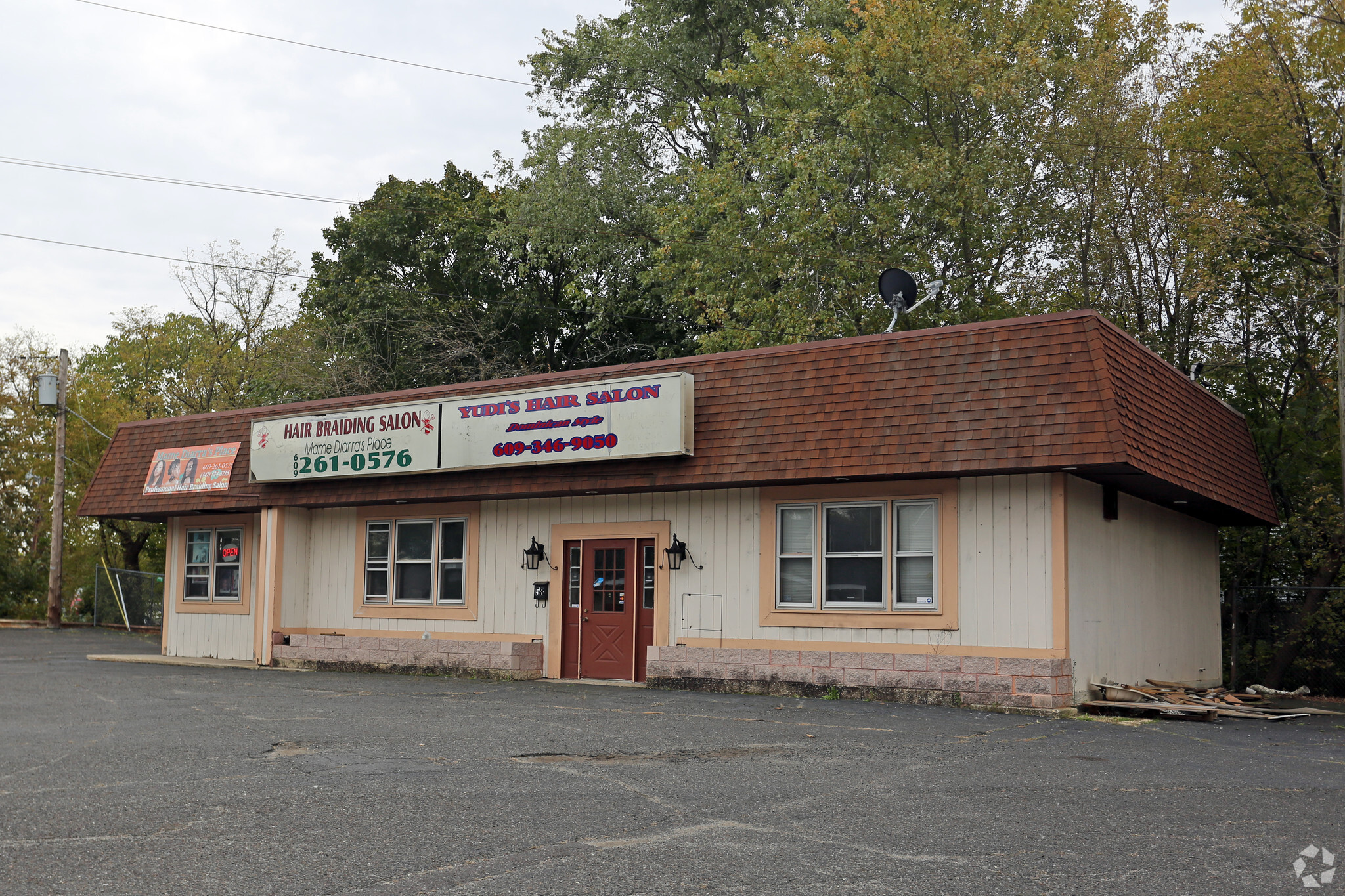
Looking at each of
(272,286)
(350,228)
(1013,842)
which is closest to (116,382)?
(272,286)

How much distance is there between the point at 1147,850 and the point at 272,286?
41572mm

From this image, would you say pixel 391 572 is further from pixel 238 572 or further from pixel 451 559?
pixel 238 572

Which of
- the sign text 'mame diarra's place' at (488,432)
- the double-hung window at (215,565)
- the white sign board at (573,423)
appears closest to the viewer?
the white sign board at (573,423)

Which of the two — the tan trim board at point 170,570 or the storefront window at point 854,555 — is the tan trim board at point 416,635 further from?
the storefront window at point 854,555

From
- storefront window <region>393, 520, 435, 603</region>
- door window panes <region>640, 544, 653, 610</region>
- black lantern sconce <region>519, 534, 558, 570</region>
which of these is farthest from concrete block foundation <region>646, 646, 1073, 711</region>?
storefront window <region>393, 520, 435, 603</region>

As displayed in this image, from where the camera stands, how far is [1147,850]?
613 centimetres

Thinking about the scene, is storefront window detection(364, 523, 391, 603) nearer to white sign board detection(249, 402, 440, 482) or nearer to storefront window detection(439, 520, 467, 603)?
storefront window detection(439, 520, 467, 603)

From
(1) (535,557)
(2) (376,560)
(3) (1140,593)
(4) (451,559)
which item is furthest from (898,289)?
(2) (376,560)

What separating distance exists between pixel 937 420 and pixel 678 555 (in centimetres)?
446

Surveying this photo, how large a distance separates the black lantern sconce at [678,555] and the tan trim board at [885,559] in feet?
3.67

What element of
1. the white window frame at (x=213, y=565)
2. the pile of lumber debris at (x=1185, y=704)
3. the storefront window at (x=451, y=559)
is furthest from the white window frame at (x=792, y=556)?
the white window frame at (x=213, y=565)

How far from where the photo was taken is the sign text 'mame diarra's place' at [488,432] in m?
15.9

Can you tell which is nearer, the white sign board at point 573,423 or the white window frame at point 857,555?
the white window frame at point 857,555

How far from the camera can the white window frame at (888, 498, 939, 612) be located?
47.6 ft
